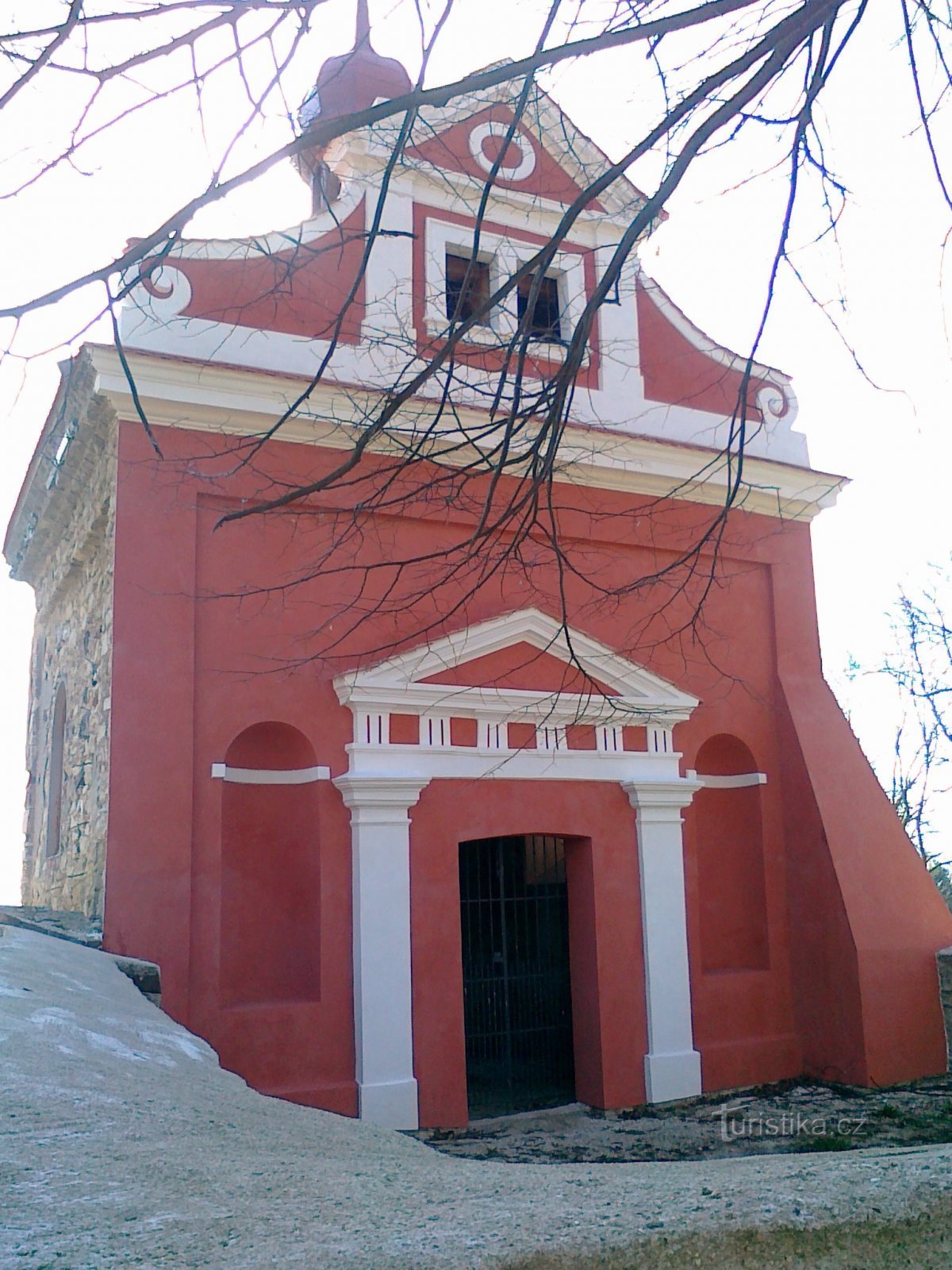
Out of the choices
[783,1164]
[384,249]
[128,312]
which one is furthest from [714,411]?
[783,1164]

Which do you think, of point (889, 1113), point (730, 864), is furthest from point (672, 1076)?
point (730, 864)

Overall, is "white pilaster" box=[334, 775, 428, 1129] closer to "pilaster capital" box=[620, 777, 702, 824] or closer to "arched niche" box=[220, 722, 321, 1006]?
"arched niche" box=[220, 722, 321, 1006]

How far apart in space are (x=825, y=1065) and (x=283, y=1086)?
4688 mm

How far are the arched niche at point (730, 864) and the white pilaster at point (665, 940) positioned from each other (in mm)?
729

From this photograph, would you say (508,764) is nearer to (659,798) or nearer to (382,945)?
(659,798)

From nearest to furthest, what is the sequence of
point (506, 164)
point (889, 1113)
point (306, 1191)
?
point (306, 1191)
point (889, 1113)
point (506, 164)

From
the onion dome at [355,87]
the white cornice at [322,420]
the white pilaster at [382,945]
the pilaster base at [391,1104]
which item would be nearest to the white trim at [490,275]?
the white cornice at [322,420]

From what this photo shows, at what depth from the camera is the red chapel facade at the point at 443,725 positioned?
760 centimetres

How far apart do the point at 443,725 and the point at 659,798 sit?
80.7 inches

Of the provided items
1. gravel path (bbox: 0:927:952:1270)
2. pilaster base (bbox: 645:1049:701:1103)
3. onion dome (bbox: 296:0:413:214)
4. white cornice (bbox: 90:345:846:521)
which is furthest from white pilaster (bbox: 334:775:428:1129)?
onion dome (bbox: 296:0:413:214)

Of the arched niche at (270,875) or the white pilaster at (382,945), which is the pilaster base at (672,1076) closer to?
the white pilaster at (382,945)

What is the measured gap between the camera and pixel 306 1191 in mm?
1996

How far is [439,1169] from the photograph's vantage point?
7.94 ft

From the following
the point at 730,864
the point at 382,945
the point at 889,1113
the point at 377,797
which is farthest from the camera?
the point at 730,864
